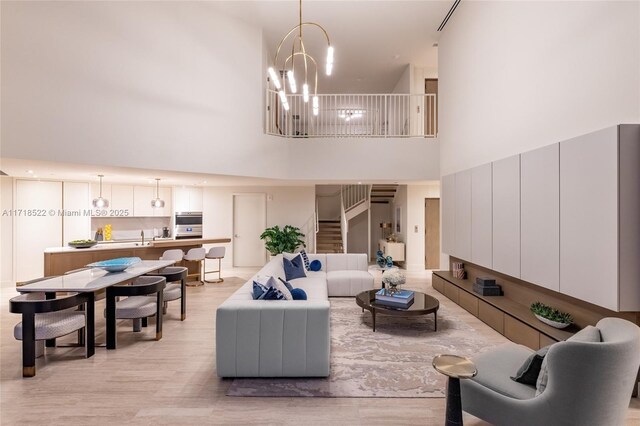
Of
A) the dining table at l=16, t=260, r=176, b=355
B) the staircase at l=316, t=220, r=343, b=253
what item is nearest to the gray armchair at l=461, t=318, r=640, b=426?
the dining table at l=16, t=260, r=176, b=355

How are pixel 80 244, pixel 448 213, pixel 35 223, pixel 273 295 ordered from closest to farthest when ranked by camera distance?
pixel 273 295, pixel 448 213, pixel 80 244, pixel 35 223

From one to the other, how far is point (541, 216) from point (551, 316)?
111 centimetres

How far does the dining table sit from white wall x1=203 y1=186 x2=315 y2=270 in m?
4.61

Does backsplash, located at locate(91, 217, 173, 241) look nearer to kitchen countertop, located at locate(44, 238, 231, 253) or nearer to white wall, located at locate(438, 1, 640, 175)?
kitchen countertop, located at locate(44, 238, 231, 253)

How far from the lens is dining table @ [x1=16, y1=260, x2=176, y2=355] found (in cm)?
350

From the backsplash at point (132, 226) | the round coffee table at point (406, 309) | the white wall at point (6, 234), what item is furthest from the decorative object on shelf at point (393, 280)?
the white wall at point (6, 234)

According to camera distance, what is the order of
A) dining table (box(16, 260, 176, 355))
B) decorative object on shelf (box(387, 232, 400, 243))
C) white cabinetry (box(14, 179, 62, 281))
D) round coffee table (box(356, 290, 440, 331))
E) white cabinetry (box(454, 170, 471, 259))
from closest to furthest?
dining table (box(16, 260, 176, 355))
round coffee table (box(356, 290, 440, 331))
white cabinetry (box(454, 170, 471, 259))
white cabinetry (box(14, 179, 62, 281))
decorative object on shelf (box(387, 232, 400, 243))

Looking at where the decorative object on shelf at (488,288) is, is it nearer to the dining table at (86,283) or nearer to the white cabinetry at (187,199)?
the dining table at (86,283)

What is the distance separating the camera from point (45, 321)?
11.2 feet

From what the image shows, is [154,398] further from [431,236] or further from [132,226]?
[431,236]

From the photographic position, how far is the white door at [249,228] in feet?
30.7

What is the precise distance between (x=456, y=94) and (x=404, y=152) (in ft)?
5.23

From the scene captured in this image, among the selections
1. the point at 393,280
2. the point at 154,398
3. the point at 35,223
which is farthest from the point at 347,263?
the point at 35,223

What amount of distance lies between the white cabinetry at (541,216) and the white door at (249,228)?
688 centimetres
